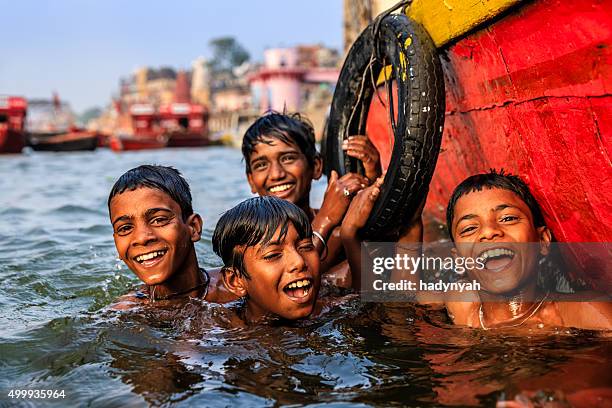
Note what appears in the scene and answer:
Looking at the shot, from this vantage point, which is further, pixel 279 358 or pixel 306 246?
pixel 306 246

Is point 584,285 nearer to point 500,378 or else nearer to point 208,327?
point 500,378

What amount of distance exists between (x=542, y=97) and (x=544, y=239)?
69 centimetres

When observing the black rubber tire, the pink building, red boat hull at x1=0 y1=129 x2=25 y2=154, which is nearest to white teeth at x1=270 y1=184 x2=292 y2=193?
the black rubber tire

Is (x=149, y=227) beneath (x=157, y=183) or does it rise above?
beneath

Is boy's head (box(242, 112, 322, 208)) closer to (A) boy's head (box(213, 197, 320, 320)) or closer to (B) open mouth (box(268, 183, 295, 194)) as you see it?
(B) open mouth (box(268, 183, 295, 194))

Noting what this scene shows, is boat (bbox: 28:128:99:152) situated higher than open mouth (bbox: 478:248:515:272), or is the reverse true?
boat (bbox: 28:128:99:152)

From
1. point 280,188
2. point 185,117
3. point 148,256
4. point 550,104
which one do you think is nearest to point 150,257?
point 148,256

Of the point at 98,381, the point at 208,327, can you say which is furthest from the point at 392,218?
the point at 98,381

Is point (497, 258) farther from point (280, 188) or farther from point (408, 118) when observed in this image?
point (280, 188)

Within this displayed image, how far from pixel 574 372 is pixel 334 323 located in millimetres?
1276

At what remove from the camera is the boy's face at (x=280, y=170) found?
4566 millimetres

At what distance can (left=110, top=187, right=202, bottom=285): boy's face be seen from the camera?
11.9 feet

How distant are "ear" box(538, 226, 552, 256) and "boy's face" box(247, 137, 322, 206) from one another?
5.34 feet

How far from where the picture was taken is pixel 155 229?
12.0ft
